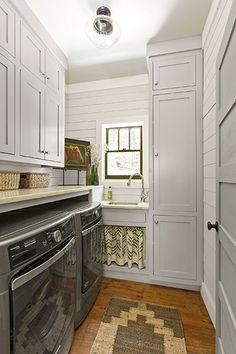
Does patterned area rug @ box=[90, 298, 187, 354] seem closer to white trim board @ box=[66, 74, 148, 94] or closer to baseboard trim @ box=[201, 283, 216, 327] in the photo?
baseboard trim @ box=[201, 283, 216, 327]

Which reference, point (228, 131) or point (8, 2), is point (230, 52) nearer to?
point (228, 131)

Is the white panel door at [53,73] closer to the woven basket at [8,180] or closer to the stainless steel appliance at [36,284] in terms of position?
the woven basket at [8,180]

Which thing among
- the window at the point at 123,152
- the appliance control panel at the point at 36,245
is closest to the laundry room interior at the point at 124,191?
the appliance control panel at the point at 36,245

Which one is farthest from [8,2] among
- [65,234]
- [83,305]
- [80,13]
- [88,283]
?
[83,305]

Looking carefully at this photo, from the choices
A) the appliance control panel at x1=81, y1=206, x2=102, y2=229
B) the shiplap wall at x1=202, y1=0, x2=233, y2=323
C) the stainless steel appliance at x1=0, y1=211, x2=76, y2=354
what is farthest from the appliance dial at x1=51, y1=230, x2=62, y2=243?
the shiplap wall at x1=202, y1=0, x2=233, y2=323

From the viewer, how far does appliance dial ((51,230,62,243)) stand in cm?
113

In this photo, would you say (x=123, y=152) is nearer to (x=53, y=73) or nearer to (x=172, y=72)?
(x=172, y=72)

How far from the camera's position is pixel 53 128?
2238 mm

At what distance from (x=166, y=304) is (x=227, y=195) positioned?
4.78 feet

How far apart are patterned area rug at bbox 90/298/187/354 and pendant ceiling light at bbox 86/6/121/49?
2466mm

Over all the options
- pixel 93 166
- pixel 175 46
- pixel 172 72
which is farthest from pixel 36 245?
pixel 175 46

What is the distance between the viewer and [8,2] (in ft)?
5.02

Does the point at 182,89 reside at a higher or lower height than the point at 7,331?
higher

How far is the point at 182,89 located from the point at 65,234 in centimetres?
190
